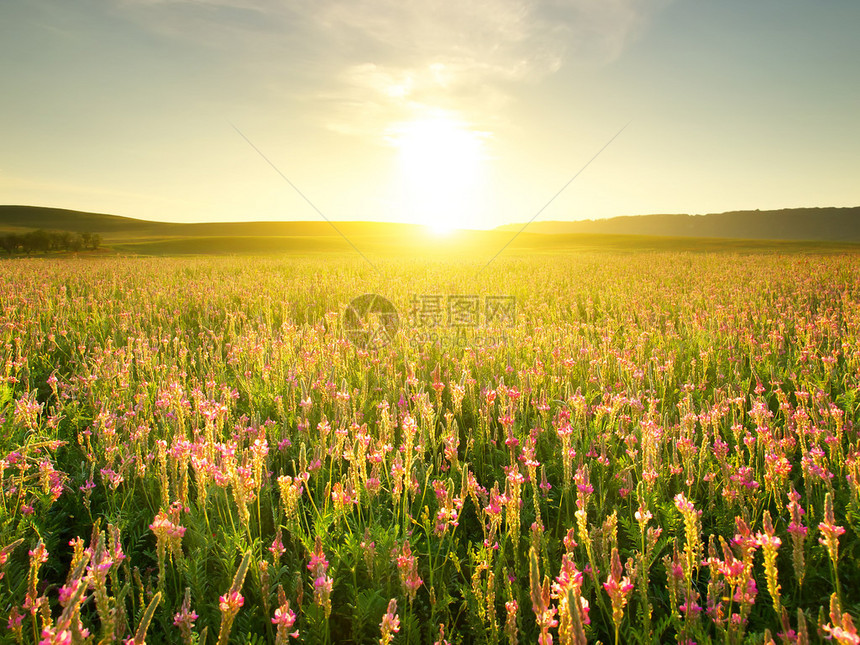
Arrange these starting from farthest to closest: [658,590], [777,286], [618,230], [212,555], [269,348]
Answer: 1. [618,230]
2. [777,286]
3. [269,348]
4. [212,555]
5. [658,590]

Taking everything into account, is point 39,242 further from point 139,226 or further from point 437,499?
point 437,499

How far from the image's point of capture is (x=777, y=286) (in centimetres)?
924

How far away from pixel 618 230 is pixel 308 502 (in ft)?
579

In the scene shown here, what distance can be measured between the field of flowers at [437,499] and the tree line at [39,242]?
53.8 metres

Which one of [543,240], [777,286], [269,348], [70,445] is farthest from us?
[543,240]

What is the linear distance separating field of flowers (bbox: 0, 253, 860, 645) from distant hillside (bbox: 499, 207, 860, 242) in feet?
467

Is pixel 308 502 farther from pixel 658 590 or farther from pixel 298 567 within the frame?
pixel 658 590

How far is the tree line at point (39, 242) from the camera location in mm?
45500

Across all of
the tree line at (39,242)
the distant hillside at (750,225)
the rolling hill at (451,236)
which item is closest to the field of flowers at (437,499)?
the rolling hill at (451,236)

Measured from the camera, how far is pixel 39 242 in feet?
151

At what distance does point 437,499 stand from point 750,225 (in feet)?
613

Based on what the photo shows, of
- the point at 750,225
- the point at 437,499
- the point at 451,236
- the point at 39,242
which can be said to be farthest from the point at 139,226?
the point at 750,225

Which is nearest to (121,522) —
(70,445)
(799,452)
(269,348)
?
(70,445)

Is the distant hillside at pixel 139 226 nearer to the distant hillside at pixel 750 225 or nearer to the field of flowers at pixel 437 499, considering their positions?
the distant hillside at pixel 750 225
